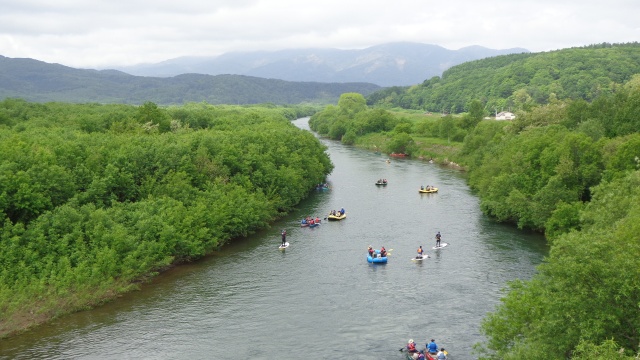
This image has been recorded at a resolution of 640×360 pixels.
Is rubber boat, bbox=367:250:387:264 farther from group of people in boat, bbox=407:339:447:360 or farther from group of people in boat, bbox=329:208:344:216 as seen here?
group of people in boat, bbox=329:208:344:216

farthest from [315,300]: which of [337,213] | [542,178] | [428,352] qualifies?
[542,178]

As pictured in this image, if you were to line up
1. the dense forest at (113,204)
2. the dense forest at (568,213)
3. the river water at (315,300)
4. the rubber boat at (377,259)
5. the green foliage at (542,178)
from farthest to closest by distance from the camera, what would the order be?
1. the green foliage at (542,178)
2. the rubber boat at (377,259)
3. the dense forest at (113,204)
4. the river water at (315,300)
5. the dense forest at (568,213)

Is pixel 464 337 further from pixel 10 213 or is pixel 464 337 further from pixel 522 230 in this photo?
pixel 10 213

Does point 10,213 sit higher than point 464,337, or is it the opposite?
point 10,213

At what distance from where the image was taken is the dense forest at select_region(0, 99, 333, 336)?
45906 millimetres

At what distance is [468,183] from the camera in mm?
101625

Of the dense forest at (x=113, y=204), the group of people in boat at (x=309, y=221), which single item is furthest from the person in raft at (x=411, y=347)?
the group of people in boat at (x=309, y=221)

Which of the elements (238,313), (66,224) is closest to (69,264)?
(66,224)

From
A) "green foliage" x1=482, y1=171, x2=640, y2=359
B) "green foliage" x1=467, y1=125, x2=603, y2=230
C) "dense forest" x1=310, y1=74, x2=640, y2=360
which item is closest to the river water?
"green foliage" x1=467, y1=125, x2=603, y2=230

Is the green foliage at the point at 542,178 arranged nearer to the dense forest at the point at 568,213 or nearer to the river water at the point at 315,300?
the dense forest at the point at 568,213

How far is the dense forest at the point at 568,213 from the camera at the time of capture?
2558 cm

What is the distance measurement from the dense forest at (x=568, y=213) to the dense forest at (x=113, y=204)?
101ft

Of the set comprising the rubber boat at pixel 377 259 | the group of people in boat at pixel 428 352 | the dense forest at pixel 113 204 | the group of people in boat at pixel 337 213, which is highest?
the dense forest at pixel 113 204

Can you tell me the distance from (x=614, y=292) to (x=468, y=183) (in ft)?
254
